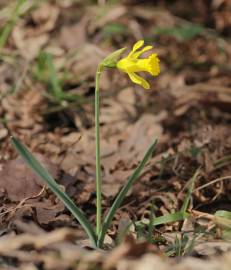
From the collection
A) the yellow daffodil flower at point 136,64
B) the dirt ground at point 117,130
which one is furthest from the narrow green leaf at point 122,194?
the yellow daffodil flower at point 136,64

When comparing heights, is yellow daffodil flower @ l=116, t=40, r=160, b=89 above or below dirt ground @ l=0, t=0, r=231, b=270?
above

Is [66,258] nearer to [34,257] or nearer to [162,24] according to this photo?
A: [34,257]

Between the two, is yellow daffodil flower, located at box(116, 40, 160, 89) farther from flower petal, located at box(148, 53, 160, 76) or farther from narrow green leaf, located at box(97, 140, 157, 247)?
narrow green leaf, located at box(97, 140, 157, 247)

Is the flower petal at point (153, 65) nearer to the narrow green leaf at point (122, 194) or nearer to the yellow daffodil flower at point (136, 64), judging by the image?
the yellow daffodil flower at point (136, 64)

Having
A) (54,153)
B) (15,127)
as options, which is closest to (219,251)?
(54,153)

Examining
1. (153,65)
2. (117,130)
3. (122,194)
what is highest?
(153,65)

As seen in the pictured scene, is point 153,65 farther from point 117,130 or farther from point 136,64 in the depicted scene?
point 117,130

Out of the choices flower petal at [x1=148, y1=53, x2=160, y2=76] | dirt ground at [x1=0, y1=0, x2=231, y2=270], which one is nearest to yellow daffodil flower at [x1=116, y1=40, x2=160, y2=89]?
flower petal at [x1=148, y1=53, x2=160, y2=76]

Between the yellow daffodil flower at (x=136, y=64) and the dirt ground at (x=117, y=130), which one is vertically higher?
the yellow daffodil flower at (x=136, y=64)

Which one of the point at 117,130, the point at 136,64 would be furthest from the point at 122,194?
the point at 117,130

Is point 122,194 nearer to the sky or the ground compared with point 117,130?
nearer to the sky
